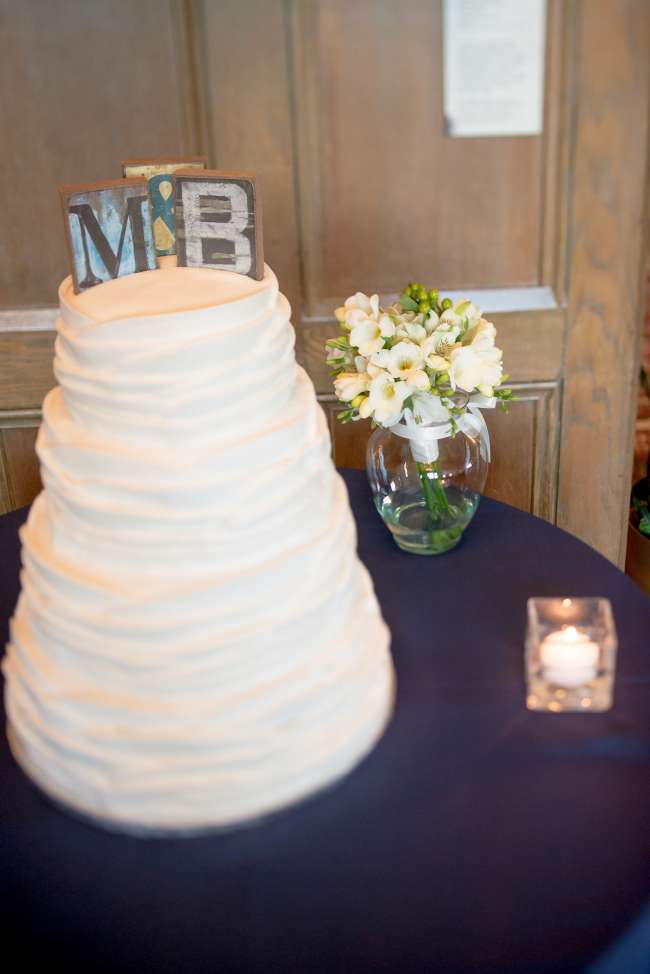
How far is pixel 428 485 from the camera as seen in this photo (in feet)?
5.15

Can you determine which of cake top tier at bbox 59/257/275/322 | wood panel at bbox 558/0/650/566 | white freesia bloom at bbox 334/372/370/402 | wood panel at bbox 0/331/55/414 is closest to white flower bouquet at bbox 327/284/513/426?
white freesia bloom at bbox 334/372/370/402

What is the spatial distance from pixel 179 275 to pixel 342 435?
1.19 metres

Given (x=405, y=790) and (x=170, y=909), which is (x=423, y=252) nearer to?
(x=405, y=790)

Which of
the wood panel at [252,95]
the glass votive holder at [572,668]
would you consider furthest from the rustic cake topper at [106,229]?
the wood panel at [252,95]

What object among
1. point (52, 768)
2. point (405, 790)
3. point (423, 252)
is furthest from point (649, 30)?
point (52, 768)

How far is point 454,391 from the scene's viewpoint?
1.53 metres

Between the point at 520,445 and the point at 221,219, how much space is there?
1.32 m

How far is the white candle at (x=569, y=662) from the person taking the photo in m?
1.22

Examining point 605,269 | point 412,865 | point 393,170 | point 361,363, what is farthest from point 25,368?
point 412,865

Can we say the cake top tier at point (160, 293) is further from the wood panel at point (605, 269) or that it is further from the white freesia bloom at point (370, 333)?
the wood panel at point (605, 269)

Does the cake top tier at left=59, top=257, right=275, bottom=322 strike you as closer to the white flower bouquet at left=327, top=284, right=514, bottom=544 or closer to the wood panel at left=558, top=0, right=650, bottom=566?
the white flower bouquet at left=327, top=284, right=514, bottom=544

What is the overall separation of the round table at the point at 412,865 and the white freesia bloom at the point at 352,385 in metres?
0.42

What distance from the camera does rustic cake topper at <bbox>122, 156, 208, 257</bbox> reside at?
1207 mm

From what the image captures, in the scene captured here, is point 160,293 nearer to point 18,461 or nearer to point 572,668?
point 572,668
